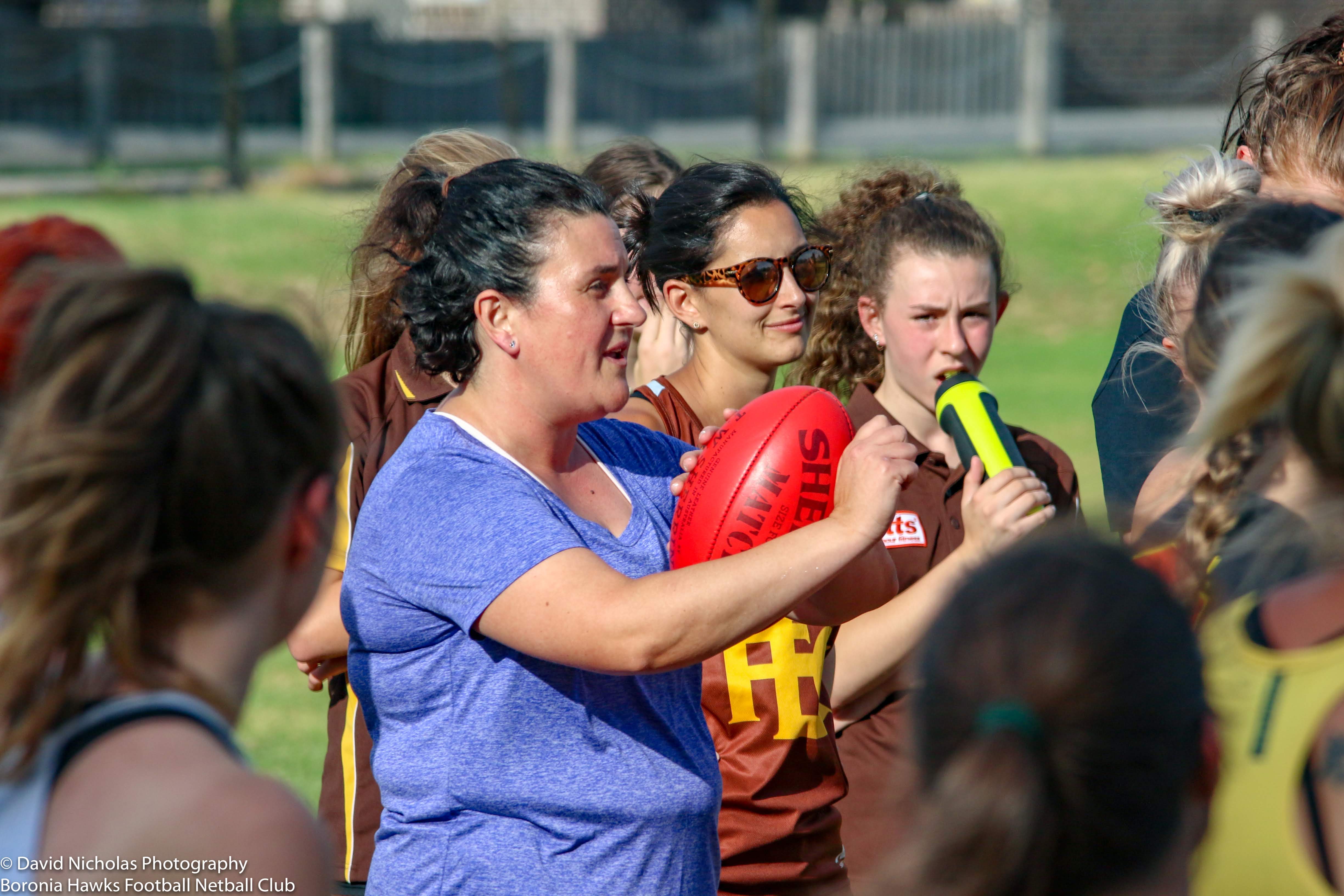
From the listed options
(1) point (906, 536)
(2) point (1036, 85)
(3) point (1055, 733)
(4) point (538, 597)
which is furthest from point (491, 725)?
(2) point (1036, 85)

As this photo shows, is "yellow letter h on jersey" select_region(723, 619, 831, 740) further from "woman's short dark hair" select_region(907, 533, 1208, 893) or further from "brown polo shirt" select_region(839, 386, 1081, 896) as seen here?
"woman's short dark hair" select_region(907, 533, 1208, 893)

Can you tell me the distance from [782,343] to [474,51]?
2403 cm

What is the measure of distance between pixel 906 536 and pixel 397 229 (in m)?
1.54

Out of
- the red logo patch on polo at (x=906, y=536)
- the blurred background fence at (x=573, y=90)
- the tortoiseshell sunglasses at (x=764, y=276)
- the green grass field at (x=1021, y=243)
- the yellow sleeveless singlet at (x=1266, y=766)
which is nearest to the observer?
the yellow sleeveless singlet at (x=1266, y=766)

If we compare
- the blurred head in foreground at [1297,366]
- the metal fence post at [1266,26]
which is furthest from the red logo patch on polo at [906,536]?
the metal fence post at [1266,26]

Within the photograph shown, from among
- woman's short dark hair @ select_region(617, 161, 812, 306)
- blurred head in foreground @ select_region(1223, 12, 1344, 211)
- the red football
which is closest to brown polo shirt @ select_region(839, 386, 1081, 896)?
the red football

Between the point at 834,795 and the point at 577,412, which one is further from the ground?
the point at 577,412

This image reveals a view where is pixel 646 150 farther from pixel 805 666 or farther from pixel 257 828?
pixel 257 828

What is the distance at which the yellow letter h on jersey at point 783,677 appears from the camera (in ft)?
10.5

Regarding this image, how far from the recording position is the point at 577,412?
108 inches

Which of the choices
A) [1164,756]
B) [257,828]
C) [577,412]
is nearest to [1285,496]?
[1164,756]

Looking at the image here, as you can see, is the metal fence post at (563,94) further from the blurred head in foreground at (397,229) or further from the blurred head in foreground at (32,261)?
the blurred head in foreground at (32,261)

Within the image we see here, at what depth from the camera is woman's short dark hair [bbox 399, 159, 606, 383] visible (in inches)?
109

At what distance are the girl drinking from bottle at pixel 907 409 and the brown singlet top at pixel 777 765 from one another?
12 cm
